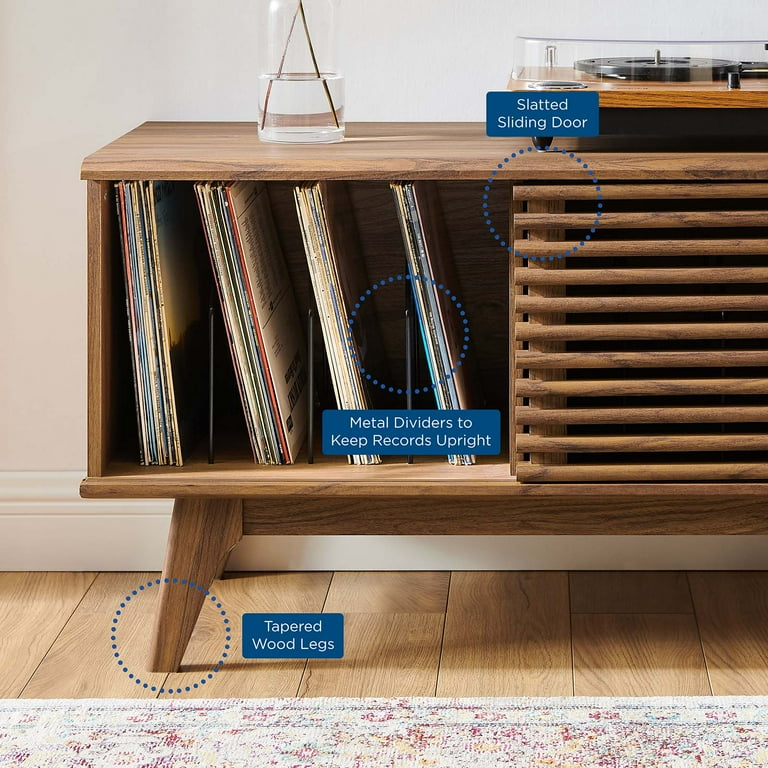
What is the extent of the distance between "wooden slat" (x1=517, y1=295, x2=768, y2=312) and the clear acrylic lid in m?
0.22

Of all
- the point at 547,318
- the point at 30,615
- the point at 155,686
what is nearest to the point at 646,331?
the point at 547,318

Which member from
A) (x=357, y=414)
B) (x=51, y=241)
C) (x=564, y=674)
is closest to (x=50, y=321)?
(x=51, y=241)

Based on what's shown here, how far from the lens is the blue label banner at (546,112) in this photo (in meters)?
1.14

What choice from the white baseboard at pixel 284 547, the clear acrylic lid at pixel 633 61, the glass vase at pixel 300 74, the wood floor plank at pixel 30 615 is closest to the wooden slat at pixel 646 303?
the clear acrylic lid at pixel 633 61

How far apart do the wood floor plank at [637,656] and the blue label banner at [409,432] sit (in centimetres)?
30

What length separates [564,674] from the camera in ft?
4.32

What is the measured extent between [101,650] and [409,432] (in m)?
0.48

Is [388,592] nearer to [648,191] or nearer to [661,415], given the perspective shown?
[661,415]

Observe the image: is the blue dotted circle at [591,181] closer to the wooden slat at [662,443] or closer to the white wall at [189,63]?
the wooden slat at [662,443]

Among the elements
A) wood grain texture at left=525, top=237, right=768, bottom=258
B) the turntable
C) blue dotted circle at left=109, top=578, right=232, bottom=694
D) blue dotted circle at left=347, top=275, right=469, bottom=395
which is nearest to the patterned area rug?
blue dotted circle at left=109, top=578, right=232, bottom=694

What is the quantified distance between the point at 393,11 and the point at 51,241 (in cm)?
55

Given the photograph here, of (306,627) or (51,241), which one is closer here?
(306,627)

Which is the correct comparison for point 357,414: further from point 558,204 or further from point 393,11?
point 393,11

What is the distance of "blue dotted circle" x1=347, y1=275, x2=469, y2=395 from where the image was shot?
1.25 meters
